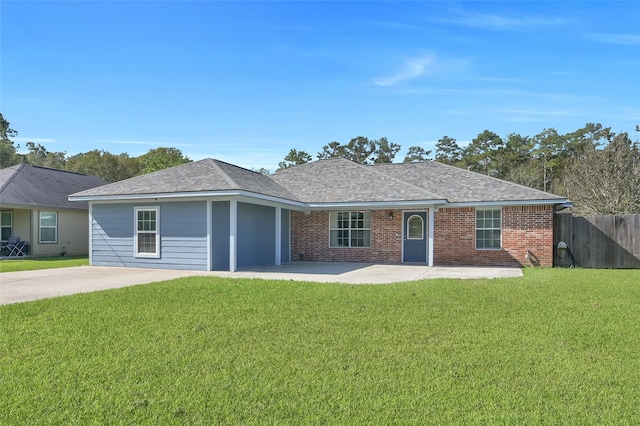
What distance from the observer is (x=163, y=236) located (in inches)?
Answer: 568

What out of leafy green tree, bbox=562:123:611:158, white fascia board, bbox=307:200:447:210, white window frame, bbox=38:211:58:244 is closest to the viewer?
white fascia board, bbox=307:200:447:210

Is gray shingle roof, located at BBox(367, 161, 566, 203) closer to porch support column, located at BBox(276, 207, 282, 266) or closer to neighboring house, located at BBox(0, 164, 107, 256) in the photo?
porch support column, located at BBox(276, 207, 282, 266)

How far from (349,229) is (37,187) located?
50.5 ft

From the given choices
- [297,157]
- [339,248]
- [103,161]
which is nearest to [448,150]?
[297,157]

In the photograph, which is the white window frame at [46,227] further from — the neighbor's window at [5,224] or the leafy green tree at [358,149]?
the leafy green tree at [358,149]

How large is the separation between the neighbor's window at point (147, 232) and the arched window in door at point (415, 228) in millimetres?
8892

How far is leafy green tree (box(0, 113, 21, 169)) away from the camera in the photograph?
4495 cm

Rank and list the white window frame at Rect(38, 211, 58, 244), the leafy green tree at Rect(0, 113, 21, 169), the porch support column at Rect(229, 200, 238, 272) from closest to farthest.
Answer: the porch support column at Rect(229, 200, 238, 272), the white window frame at Rect(38, 211, 58, 244), the leafy green tree at Rect(0, 113, 21, 169)

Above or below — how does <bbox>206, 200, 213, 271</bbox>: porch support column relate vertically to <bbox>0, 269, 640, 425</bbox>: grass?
above

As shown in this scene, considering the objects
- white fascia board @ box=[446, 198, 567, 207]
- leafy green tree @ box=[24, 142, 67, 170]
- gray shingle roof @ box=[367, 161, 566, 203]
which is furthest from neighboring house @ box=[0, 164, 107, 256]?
leafy green tree @ box=[24, 142, 67, 170]

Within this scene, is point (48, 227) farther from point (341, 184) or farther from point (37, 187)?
point (341, 184)

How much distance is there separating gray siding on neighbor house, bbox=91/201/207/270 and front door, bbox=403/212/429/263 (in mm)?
7446

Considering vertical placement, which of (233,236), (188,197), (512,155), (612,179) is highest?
(512,155)

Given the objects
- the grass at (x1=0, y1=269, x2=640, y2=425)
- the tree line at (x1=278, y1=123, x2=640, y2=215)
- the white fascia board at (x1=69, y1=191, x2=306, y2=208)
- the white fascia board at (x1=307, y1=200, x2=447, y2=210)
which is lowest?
the grass at (x1=0, y1=269, x2=640, y2=425)
